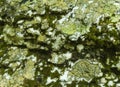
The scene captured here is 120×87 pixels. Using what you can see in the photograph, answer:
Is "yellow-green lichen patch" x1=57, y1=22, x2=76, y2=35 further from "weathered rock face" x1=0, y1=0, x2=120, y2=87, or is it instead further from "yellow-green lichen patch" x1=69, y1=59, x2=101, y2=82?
"yellow-green lichen patch" x1=69, y1=59, x2=101, y2=82

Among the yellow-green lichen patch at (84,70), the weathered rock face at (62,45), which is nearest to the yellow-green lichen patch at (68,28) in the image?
the weathered rock face at (62,45)

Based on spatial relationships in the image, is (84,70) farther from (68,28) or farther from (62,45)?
(68,28)

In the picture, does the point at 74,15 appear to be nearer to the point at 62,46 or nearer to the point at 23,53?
the point at 62,46

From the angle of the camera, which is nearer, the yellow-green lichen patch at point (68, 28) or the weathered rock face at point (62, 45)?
the weathered rock face at point (62, 45)

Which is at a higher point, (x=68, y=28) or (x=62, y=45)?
(x=68, y=28)

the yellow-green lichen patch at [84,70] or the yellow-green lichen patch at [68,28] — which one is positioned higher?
the yellow-green lichen patch at [68,28]

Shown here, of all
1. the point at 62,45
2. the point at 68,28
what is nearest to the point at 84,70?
the point at 62,45

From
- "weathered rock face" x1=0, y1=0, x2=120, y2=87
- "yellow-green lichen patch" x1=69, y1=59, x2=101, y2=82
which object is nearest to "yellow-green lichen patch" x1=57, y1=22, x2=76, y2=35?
"weathered rock face" x1=0, y1=0, x2=120, y2=87

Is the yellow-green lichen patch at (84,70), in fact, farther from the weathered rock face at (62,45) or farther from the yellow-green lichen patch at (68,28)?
the yellow-green lichen patch at (68,28)

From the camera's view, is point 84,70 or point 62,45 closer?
point 84,70
